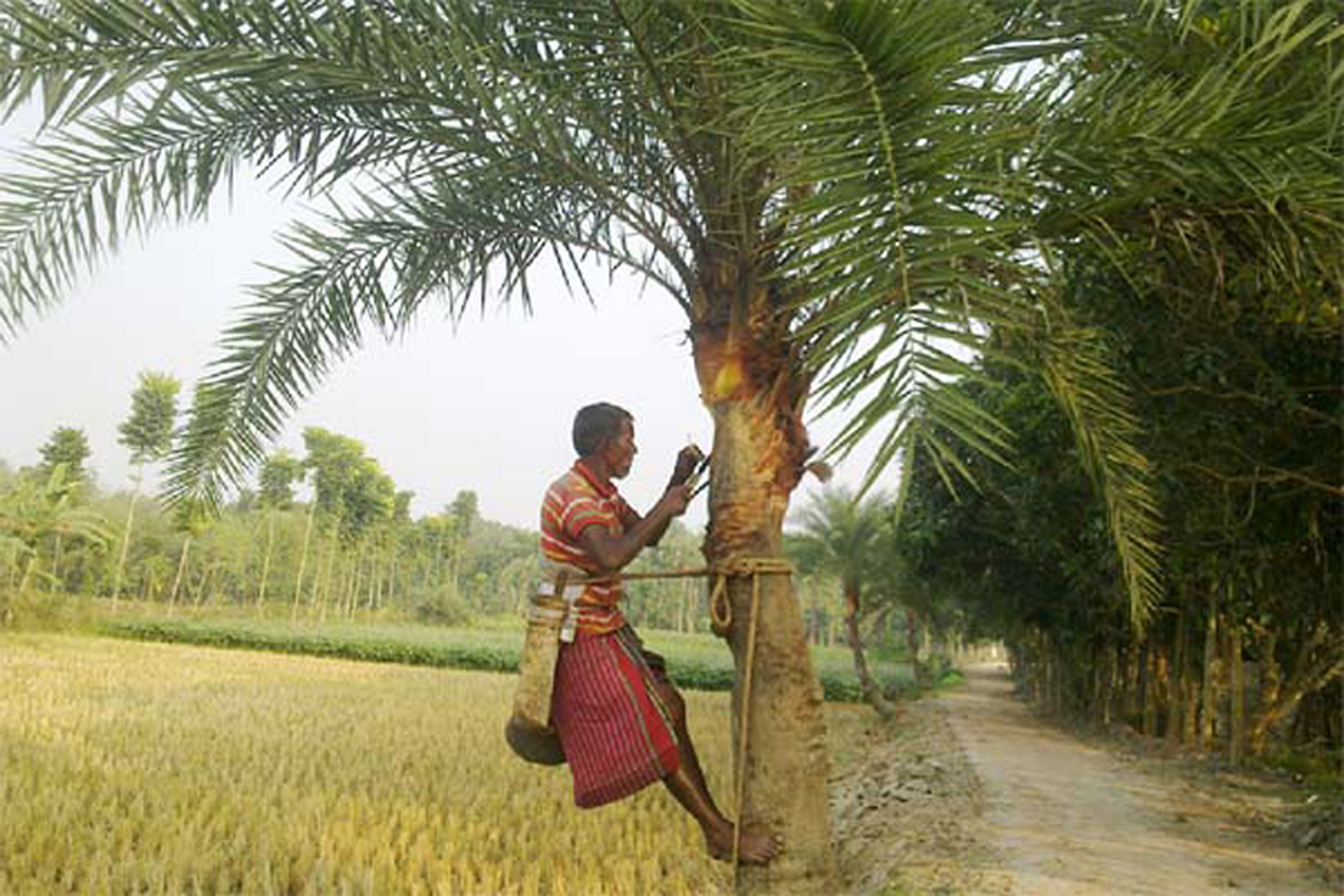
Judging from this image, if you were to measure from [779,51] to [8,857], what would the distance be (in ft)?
14.4

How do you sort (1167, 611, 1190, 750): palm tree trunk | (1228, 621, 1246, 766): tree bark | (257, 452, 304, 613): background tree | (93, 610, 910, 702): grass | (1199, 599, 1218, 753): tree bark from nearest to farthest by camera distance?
1. (1228, 621, 1246, 766): tree bark
2. (1199, 599, 1218, 753): tree bark
3. (1167, 611, 1190, 750): palm tree trunk
4. (93, 610, 910, 702): grass
5. (257, 452, 304, 613): background tree

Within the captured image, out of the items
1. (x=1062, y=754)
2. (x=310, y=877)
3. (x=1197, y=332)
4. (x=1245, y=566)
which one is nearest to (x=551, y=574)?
(x=310, y=877)

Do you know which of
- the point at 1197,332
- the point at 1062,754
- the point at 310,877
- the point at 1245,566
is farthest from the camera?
the point at 1062,754

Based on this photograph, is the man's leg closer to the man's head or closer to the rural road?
the man's head

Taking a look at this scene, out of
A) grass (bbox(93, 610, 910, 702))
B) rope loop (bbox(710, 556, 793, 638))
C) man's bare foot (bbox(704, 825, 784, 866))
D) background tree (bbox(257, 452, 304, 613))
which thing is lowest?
grass (bbox(93, 610, 910, 702))

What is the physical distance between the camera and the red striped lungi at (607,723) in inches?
126

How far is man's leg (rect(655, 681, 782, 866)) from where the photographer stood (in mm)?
3389

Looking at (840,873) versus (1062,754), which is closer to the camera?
(840,873)

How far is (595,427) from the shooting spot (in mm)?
3420

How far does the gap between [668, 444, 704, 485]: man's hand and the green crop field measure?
171 centimetres

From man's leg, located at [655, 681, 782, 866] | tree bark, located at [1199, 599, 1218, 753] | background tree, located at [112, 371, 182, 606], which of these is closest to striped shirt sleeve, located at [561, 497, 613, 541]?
man's leg, located at [655, 681, 782, 866]

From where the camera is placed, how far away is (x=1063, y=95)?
339 centimetres

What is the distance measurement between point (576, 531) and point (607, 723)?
2.38 feet

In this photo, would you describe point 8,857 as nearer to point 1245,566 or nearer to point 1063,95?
point 1063,95
